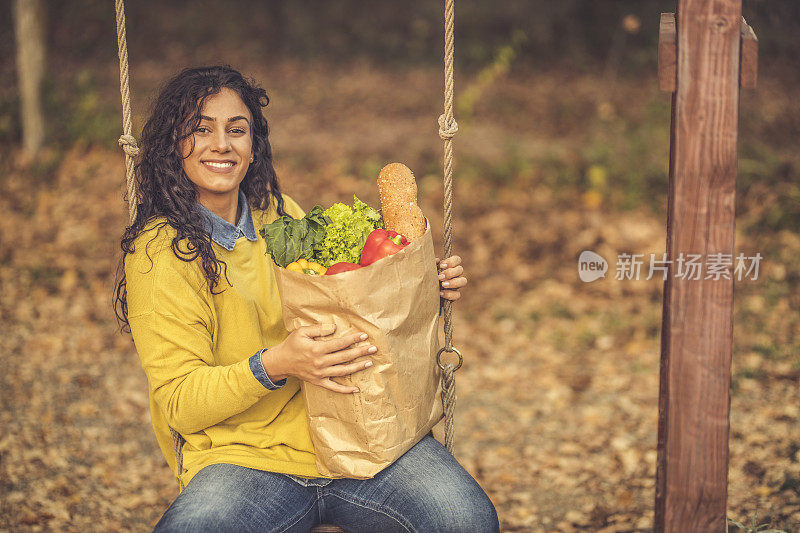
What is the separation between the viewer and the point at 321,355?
1.94 metres

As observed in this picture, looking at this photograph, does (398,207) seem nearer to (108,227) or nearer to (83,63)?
(108,227)

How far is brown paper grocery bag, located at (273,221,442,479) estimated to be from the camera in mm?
1917

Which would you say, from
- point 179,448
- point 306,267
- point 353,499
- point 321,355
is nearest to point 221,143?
point 306,267

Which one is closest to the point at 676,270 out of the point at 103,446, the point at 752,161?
the point at 103,446

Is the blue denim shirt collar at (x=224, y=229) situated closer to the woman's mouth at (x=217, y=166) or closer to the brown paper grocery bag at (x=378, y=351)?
the woman's mouth at (x=217, y=166)

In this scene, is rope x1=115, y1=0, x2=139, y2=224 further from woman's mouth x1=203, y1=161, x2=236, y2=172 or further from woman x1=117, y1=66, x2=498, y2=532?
A: woman's mouth x1=203, y1=161, x2=236, y2=172

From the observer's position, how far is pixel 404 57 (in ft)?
35.2

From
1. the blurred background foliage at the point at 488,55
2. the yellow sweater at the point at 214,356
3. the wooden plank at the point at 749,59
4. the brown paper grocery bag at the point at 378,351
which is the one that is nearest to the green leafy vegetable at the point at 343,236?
the brown paper grocery bag at the point at 378,351

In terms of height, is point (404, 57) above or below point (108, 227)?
above

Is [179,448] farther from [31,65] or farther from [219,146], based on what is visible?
[31,65]

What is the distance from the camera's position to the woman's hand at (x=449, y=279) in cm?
237

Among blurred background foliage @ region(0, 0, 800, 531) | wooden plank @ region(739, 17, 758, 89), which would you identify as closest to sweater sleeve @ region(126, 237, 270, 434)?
blurred background foliage @ region(0, 0, 800, 531)

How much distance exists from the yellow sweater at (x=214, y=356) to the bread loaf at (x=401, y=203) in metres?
0.44

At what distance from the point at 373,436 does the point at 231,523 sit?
1.40 ft
